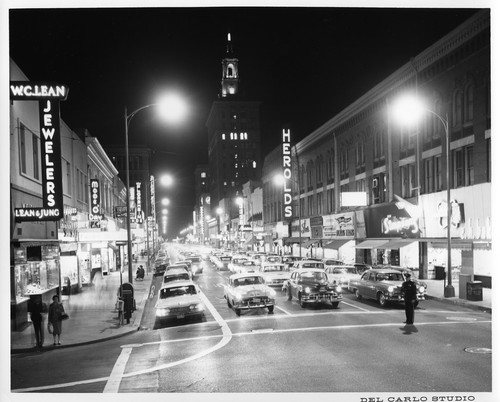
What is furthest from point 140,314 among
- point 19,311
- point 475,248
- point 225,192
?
point 225,192

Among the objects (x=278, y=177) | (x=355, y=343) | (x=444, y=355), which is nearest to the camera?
(x=444, y=355)

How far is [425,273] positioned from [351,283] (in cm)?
1116

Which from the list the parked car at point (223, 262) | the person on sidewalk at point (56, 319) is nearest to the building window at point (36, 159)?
the person on sidewalk at point (56, 319)

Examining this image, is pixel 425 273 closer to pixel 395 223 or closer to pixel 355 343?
pixel 395 223

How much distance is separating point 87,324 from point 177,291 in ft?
11.9

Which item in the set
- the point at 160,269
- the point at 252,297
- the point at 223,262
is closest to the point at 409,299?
the point at 252,297

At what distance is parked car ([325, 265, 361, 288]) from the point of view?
2776cm

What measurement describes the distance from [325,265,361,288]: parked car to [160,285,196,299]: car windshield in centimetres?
949

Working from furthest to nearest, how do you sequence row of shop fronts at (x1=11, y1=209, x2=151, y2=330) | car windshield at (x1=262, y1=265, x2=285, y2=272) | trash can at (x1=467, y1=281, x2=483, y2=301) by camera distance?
car windshield at (x1=262, y1=265, x2=285, y2=272) < trash can at (x1=467, y1=281, x2=483, y2=301) < row of shop fronts at (x1=11, y1=209, x2=151, y2=330)

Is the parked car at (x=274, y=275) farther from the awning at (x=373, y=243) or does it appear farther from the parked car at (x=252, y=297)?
the awning at (x=373, y=243)

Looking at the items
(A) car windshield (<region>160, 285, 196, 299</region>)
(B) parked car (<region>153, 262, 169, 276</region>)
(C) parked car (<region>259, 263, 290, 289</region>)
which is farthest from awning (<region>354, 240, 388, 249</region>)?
(A) car windshield (<region>160, 285, 196, 299</region>)

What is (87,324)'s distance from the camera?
19719 millimetres

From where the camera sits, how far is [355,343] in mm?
14203

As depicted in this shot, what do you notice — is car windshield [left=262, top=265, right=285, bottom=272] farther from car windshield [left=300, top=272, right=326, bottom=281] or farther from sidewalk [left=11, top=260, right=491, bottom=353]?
car windshield [left=300, top=272, right=326, bottom=281]
